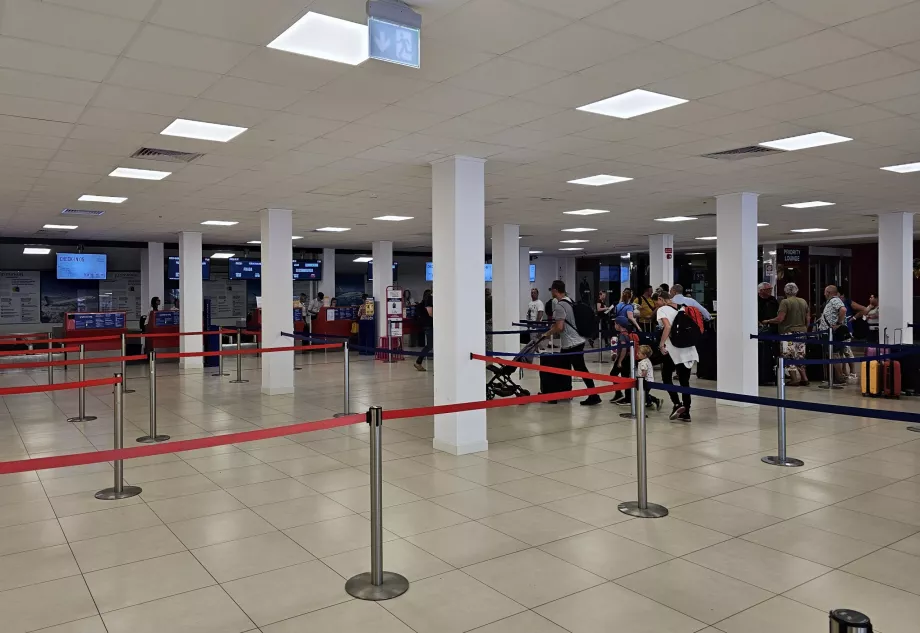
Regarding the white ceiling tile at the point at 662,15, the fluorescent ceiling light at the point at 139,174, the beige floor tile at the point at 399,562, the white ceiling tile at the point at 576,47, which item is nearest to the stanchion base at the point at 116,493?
the beige floor tile at the point at 399,562

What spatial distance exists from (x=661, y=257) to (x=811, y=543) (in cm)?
1533

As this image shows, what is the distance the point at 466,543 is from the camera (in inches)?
174

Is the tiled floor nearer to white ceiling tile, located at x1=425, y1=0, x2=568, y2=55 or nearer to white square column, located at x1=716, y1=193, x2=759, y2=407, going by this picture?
A: white square column, located at x1=716, y1=193, x2=759, y2=407

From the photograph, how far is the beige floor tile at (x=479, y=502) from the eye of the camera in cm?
508

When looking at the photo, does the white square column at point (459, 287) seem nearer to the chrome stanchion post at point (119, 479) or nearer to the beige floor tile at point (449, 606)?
the chrome stanchion post at point (119, 479)

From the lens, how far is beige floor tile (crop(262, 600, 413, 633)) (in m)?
3.27

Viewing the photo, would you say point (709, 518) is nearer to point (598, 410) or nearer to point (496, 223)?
point (598, 410)

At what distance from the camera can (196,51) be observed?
165 inches

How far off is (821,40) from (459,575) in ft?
12.8

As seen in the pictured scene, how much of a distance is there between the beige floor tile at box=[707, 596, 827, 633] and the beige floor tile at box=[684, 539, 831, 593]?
21 cm

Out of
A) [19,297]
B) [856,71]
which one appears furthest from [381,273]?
[856,71]

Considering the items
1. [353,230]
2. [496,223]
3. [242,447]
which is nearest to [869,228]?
[496,223]

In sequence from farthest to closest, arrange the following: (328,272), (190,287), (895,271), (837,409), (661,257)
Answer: (328,272) < (661,257) < (190,287) < (895,271) < (837,409)

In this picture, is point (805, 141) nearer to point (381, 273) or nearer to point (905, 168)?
point (905, 168)
